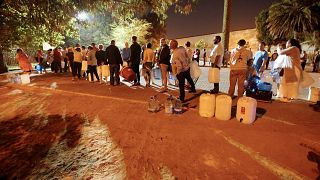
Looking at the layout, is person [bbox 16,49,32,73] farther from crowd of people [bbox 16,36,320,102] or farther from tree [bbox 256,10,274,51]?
tree [bbox 256,10,274,51]

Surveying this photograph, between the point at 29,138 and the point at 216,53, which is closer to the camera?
the point at 29,138

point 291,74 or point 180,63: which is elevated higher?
point 180,63

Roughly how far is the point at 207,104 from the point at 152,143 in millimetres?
1997

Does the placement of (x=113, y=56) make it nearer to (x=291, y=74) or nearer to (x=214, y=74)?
(x=214, y=74)

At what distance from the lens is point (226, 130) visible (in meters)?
5.71

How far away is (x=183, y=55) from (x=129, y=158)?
3.91 m

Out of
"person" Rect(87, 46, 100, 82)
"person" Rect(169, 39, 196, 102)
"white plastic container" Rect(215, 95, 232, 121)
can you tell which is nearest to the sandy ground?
"white plastic container" Rect(215, 95, 232, 121)

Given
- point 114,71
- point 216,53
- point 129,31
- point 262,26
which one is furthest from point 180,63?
point 262,26

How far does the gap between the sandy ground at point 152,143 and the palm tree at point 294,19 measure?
19476 millimetres

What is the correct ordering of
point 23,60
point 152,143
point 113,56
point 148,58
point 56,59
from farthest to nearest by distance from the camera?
point 56,59 → point 23,60 → point 148,58 → point 113,56 → point 152,143

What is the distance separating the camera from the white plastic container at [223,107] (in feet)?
20.5

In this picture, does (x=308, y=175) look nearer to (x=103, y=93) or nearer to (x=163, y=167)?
(x=163, y=167)

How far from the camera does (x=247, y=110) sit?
6012 mm

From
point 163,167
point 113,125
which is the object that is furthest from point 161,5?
point 163,167
